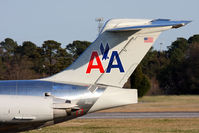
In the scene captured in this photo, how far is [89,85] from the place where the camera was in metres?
13.3

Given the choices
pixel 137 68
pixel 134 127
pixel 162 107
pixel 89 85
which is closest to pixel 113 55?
pixel 89 85

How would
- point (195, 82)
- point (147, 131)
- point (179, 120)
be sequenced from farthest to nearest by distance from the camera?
point (195, 82)
point (179, 120)
point (147, 131)

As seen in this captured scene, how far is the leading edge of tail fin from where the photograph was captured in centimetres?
1319

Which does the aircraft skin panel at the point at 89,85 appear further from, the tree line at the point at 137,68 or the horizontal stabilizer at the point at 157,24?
the tree line at the point at 137,68

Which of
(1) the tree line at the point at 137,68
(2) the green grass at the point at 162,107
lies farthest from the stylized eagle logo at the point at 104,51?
(1) the tree line at the point at 137,68

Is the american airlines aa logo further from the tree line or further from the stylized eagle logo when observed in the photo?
the tree line

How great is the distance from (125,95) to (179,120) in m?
9.71

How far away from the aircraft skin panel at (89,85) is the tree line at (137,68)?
26831 mm

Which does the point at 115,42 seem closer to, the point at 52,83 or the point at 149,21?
the point at 149,21

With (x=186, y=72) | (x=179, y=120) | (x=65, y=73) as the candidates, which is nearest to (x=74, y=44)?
(x=186, y=72)

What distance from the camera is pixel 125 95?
13078 millimetres

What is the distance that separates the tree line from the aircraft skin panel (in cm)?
2683

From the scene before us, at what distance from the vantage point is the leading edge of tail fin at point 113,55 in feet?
43.3

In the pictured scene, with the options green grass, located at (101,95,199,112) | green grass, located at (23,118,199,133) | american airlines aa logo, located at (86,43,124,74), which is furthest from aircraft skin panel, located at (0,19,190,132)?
green grass, located at (101,95,199,112)
